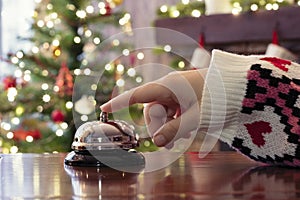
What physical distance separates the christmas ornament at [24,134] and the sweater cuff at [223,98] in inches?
101

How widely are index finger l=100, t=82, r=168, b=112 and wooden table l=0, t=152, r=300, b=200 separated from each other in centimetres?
8

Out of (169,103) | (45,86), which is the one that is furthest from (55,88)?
(169,103)

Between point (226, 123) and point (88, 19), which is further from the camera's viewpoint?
point (88, 19)

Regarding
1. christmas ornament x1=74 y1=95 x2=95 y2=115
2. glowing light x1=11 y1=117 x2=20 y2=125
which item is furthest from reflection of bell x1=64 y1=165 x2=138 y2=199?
glowing light x1=11 y1=117 x2=20 y2=125

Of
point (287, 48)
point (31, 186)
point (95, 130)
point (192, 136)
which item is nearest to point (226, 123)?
point (192, 136)

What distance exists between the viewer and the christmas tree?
10.7 ft

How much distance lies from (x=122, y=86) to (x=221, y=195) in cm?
280

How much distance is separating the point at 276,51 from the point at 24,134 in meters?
1.31

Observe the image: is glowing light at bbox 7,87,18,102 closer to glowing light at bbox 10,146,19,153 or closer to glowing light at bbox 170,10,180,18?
glowing light at bbox 10,146,19,153

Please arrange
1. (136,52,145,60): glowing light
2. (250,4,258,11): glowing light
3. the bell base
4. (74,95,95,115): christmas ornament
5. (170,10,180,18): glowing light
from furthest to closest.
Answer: (136,52,145,60): glowing light
(170,10,180,18): glowing light
(250,4,258,11): glowing light
(74,95,95,115): christmas ornament
the bell base

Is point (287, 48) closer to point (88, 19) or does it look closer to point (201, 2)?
point (201, 2)

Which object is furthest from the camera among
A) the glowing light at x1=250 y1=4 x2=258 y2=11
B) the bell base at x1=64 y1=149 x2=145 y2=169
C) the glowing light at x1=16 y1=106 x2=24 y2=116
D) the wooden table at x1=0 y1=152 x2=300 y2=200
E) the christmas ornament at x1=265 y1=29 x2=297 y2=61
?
the glowing light at x1=16 y1=106 x2=24 y2=116

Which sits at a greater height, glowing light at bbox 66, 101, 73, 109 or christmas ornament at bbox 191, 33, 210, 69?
christmas ornament at bbox 191, 33, 210, 69

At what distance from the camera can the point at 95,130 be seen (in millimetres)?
730
